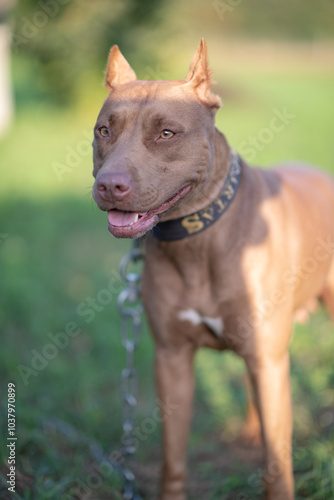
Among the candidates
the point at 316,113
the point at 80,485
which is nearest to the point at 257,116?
the point at 316,113

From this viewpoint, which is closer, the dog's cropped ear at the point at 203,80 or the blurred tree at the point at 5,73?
the dog's cropped ear at the point at 203,80

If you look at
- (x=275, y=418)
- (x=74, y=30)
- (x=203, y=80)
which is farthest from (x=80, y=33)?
(x=275, y=418)

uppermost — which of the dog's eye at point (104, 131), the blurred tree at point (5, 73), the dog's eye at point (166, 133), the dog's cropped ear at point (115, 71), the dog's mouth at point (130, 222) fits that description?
the dog's cropped ear at point (115, 71)

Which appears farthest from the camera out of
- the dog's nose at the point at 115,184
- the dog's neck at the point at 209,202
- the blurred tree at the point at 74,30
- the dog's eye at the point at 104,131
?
the blurred tree at the point at 74,30

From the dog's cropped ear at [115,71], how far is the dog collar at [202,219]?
2.33 feet

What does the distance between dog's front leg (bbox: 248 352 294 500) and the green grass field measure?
0.91 feet

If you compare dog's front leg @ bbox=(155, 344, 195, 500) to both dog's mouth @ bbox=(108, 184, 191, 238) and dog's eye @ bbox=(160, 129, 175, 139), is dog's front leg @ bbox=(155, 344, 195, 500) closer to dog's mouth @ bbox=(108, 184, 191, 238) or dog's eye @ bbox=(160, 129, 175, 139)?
dog's mouth @ bbox=(108, 184, 191, 238)

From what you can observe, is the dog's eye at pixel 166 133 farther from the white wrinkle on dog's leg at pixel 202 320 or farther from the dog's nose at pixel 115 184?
the white wrinkle on dog's leg at pixel 202 320

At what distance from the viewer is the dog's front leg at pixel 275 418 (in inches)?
118

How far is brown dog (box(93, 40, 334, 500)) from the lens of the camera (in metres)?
2.49

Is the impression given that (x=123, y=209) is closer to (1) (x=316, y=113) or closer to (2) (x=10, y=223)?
(2) (x=10, y=223)

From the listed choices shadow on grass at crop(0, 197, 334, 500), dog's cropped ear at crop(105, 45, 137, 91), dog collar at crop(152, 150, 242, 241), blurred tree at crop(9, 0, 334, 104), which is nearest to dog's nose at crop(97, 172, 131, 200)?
dog collar at crop(152, 150, 242, 241)

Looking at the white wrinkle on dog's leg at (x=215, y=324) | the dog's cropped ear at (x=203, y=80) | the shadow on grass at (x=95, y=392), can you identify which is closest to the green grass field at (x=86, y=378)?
the shadow on grass at (x=95, y=392)

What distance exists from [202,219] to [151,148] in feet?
1.67
